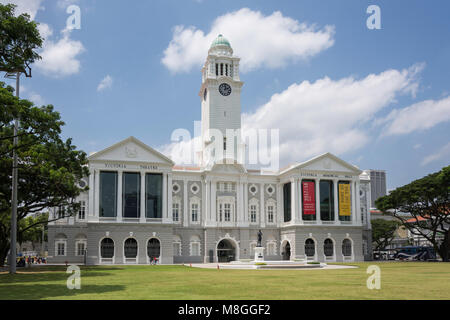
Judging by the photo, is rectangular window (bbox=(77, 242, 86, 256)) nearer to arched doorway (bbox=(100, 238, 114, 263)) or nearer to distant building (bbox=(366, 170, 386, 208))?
arched doorway (bbox=(100, 238, 114, 263))

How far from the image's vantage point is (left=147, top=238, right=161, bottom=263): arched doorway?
60.9 m

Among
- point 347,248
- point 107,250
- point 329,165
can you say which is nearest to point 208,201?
point 107,250

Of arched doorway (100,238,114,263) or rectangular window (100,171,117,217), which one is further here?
rectangular window (100,171,117,217)

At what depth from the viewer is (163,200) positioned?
2450 inches

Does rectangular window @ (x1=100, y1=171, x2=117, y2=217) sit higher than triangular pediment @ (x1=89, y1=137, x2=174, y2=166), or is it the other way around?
triangular pediment @ (x1=89, y1=137, x2=174, y2=166)

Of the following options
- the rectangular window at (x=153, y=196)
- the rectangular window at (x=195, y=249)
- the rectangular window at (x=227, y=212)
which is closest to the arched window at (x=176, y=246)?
the rectangular window at (x=195, y=249)

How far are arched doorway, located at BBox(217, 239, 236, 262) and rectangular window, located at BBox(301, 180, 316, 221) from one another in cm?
1109

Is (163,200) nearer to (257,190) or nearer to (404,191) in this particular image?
(257,190)

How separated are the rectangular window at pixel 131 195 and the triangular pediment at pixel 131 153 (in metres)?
2.18

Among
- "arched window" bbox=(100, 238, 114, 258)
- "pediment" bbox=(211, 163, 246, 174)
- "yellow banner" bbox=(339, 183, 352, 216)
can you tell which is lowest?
"arched window" bbox=(100, 238, 114, 258)

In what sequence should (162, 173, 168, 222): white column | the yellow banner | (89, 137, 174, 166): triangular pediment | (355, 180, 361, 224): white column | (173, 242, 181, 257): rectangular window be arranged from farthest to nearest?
(355, 180, 361, 224): white column < the yellow banner < (173, 242, 181, 257): rectangular window < (162, 173, 168, 222): white column < (89, 137, 174, 166): triangular pediment

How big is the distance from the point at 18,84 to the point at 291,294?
25197 mm

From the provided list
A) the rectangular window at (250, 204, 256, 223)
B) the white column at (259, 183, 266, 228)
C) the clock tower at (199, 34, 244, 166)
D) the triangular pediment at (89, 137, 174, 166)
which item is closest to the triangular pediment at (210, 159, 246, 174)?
the clock tower at (199, 34, 244, 166)
